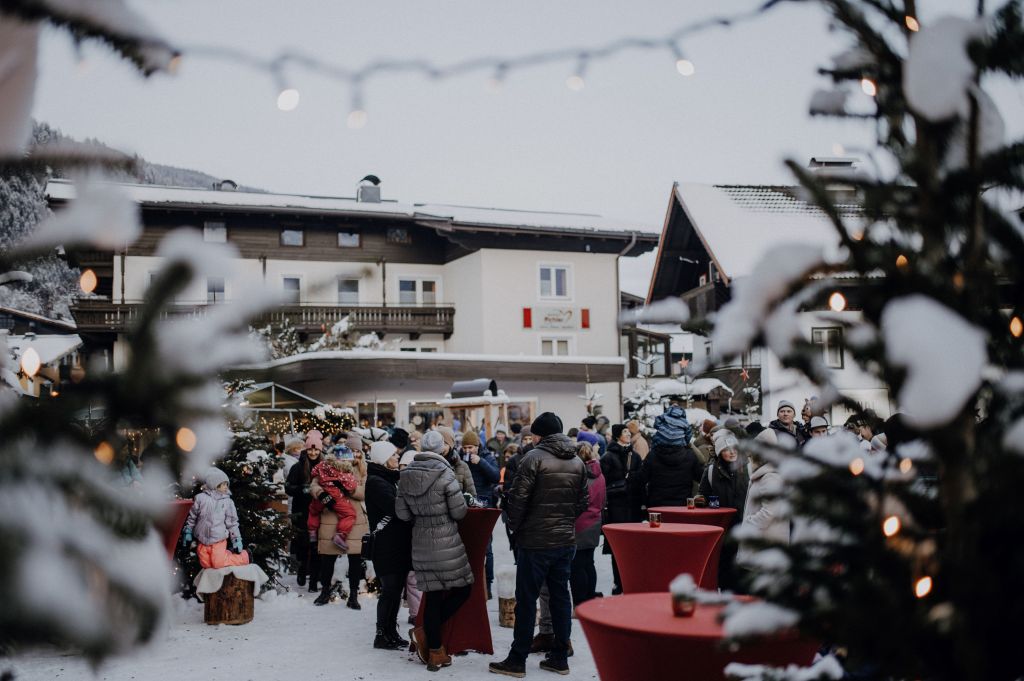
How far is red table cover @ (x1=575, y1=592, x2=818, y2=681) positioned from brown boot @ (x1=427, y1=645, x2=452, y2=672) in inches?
151

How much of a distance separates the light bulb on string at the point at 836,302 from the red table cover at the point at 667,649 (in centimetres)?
155

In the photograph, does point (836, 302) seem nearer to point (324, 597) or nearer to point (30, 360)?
point (30, 360)

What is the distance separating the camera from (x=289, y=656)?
7.68m

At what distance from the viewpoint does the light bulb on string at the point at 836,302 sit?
1.94 meters

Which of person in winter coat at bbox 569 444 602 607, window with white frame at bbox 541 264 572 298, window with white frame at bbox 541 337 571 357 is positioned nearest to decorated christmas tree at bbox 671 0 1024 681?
person in winter coat at bbox 569 444 602 607

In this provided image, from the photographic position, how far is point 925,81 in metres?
1.46

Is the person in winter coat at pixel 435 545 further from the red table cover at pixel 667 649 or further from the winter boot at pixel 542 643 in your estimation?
the red table cover at pixel 667 649

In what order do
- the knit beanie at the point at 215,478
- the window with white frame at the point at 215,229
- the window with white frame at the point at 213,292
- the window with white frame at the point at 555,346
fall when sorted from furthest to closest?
1. the window with white frame at the point at 555,346
2. the window with white frame at the point at 215,229
3. the knit beanie at the point at 215,478
4. the window with white frame at the point at 213,292

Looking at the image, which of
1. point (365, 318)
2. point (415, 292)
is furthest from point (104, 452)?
point (415, 292)

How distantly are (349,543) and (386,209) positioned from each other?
86.2 ft

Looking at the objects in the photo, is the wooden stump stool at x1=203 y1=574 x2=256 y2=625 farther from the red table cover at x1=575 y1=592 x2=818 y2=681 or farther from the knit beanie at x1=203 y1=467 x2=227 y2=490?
the red table cover at x1=575 y1=592 x2=818 y2=681

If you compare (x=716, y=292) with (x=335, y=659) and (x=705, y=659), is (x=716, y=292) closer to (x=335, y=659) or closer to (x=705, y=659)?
(x=335, y=659)

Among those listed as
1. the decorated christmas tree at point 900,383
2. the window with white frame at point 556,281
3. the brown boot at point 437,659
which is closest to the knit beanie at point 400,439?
the brown boot at point 437,659

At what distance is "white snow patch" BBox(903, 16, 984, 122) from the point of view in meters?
1.44
